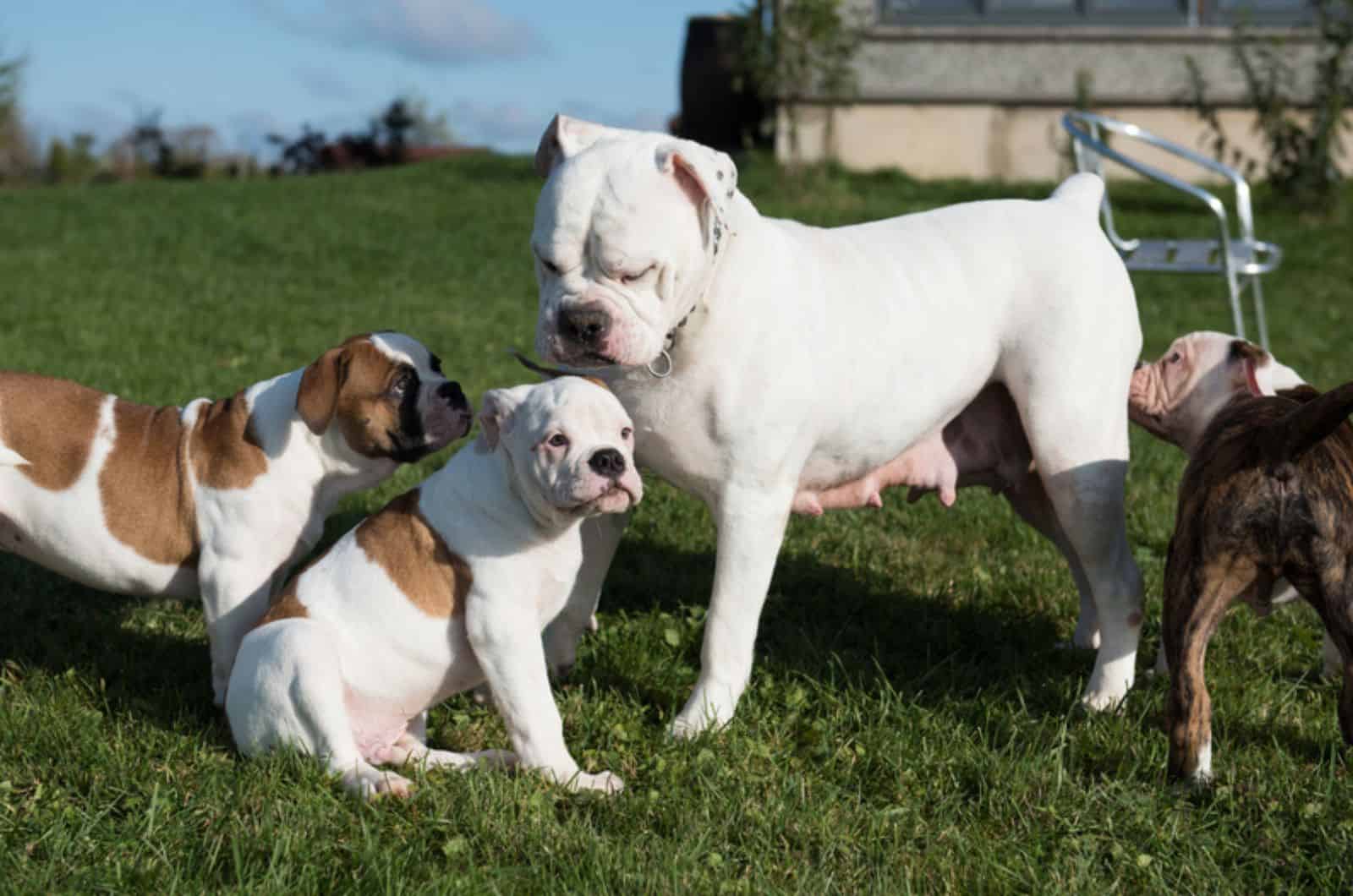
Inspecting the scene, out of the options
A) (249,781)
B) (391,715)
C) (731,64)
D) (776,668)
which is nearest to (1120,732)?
(776,668)

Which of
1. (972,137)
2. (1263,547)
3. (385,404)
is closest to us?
(1263,547)

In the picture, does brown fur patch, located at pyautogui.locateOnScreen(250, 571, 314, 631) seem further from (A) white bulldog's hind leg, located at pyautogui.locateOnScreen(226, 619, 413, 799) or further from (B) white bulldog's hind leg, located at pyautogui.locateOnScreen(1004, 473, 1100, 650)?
(B) white bulldog's hind leg, located at pyautogui.locateOnScreen(1004, 473, 1100, 650)

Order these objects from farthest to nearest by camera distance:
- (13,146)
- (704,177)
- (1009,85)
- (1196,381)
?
1. (13,146)
2. (1009,85)
3. (1196,381)
4. (704,177)

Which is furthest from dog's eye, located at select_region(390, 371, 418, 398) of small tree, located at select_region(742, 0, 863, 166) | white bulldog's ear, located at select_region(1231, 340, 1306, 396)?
small tree, located at select_region(742, 0, 863, 166)

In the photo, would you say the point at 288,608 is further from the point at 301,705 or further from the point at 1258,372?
the point at 1258,372

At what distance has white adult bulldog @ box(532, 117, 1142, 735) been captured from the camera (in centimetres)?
371

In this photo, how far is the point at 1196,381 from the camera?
4.86m

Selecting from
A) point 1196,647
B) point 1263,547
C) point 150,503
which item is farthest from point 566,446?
point 1263,547

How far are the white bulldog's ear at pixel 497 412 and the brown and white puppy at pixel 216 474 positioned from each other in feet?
1.83

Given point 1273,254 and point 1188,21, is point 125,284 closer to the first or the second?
point 1273,254

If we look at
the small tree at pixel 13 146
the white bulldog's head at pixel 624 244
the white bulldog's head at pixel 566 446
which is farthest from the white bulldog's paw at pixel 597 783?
the small tree at pixel 13 146

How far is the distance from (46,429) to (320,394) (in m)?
0.91

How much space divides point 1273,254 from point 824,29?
904 centimetres

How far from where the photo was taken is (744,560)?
13.1 ft
